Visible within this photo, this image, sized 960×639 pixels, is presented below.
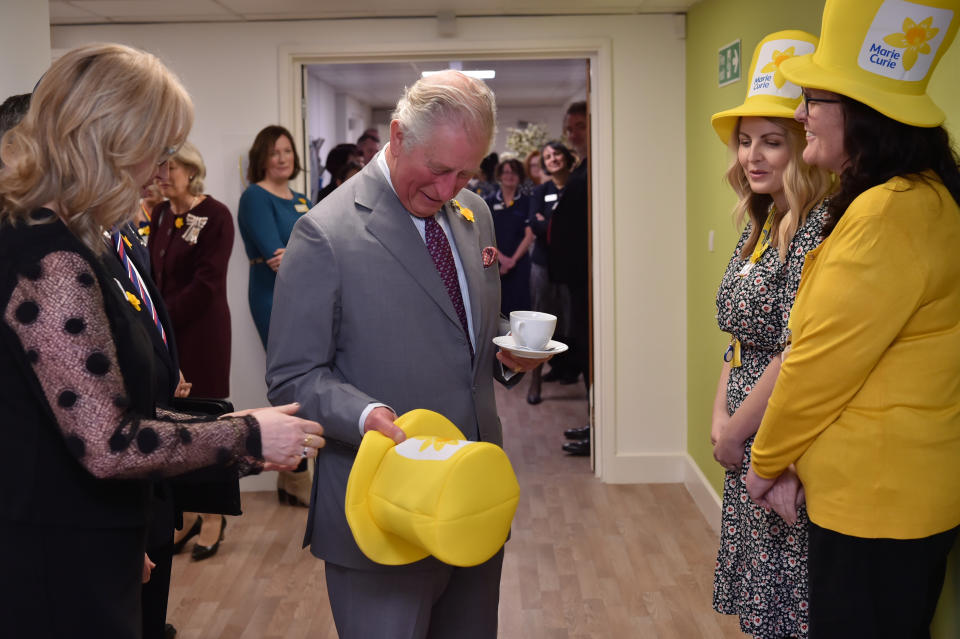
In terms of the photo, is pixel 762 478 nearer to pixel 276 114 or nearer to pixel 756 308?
pixel 756 308

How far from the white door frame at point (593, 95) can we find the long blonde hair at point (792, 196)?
2.43 metres

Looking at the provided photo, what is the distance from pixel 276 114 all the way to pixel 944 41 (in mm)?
3687

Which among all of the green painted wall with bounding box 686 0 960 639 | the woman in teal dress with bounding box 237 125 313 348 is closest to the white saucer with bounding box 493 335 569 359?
the green painted wall with bounding box 686 0 960 639

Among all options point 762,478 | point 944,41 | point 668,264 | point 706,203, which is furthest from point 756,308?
point 668,264

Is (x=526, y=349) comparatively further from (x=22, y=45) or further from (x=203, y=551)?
(x=203, y=551)

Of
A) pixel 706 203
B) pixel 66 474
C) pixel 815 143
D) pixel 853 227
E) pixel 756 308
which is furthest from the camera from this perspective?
pixel 706 203

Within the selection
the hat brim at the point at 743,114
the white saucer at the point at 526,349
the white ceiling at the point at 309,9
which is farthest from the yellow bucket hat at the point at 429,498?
the white ceiling at the point at 309,9

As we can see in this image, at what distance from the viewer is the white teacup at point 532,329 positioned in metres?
1.89

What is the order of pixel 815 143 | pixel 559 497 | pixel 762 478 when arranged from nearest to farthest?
pixel 815 143 < pixel 762 478 < pixel 559 497

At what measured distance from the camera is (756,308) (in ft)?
7.41

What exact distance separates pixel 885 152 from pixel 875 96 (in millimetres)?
106

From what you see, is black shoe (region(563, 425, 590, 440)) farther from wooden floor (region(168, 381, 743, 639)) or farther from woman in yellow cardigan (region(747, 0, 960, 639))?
woman in yellow cardigan (region(747, 0, 960, 639))

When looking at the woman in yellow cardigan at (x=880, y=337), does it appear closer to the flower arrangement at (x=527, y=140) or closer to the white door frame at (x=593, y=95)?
the white door frame at (x=593, y=95)

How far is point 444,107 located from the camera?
1.84 metres
